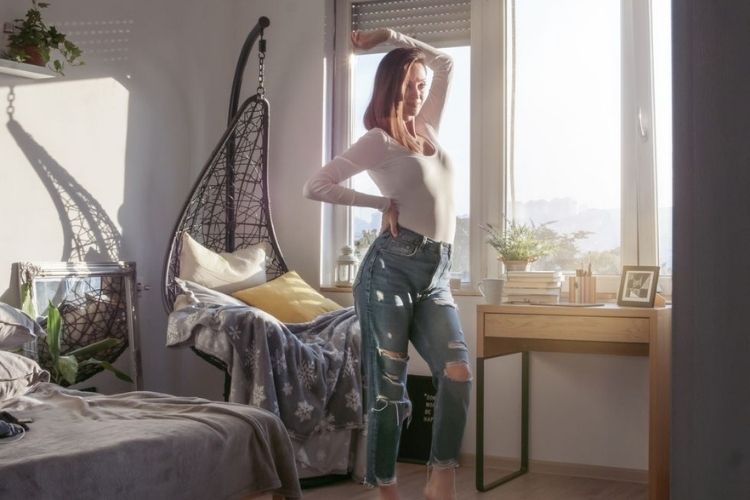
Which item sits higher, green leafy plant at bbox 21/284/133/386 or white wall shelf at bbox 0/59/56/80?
white wall shelf at bbox 0/59/56/80

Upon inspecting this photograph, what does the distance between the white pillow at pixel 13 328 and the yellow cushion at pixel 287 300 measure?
1.13 meters

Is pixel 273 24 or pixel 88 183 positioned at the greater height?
pixel 273 24

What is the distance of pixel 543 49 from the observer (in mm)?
3703

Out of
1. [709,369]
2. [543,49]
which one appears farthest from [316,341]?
[709,369]

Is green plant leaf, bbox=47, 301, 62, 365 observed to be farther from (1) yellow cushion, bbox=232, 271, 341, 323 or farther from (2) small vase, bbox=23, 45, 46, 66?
(2) small vase, bbox=23, 45, 46, 66

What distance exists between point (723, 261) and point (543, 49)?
3.69 metres

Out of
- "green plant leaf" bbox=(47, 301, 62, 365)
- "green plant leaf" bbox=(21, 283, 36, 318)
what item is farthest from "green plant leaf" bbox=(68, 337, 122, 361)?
"green plant leaf" bbox=(21, 283, 36, 318)

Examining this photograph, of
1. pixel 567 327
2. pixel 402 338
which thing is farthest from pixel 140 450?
pixel 567 327

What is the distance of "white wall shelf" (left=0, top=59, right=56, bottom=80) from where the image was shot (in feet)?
9.68

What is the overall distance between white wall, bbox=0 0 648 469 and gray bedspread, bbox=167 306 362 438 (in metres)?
Result: 0.72

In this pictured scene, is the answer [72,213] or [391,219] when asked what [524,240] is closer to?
[391,219]

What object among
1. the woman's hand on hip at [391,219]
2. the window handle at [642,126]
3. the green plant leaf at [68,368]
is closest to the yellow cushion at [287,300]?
the green plant leaf at [68,368]

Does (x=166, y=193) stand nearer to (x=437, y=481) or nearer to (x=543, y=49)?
(x=543, y=49)

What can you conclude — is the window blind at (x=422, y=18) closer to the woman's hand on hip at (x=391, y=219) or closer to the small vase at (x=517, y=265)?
the small vase at (x=517, y=265)
